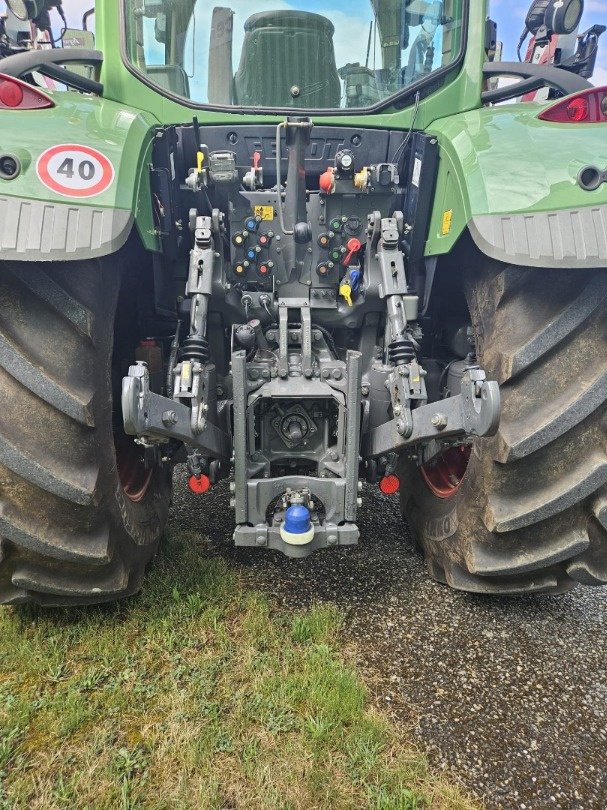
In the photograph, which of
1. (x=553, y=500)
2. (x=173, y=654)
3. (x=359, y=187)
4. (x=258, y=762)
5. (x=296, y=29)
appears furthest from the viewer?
(x=296, y=29)

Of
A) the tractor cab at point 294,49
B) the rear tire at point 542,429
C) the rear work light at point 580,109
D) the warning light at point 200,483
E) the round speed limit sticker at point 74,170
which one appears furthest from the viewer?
the tractor cab at point 294,49

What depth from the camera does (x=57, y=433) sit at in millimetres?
1695

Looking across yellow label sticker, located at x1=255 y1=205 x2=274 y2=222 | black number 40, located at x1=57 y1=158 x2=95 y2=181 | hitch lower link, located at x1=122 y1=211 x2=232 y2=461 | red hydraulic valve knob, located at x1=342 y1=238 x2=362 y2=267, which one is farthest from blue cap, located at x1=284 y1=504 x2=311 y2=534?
black number 40, located at x1=57 y1=158 x2=95 y2=181

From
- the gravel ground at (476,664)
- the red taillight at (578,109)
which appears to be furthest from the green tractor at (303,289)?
the gravel ground at (476,664)

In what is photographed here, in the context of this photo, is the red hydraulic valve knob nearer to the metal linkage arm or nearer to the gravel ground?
the metal linkage arm

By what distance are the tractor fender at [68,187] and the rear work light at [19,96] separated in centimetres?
5

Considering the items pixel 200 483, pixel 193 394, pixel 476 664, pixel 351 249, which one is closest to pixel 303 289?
pixel 351 249

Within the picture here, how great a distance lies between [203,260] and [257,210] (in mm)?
354

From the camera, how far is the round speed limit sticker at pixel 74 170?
64.3 inches

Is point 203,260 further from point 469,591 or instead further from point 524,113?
point 469,591

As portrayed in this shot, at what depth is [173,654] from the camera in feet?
6.57

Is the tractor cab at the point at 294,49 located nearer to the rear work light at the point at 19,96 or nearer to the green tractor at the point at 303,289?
the green tractor at the point at 303,289

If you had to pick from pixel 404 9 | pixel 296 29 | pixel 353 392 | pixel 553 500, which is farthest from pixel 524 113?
pixel 553 500

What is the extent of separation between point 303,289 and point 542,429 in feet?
3.72
